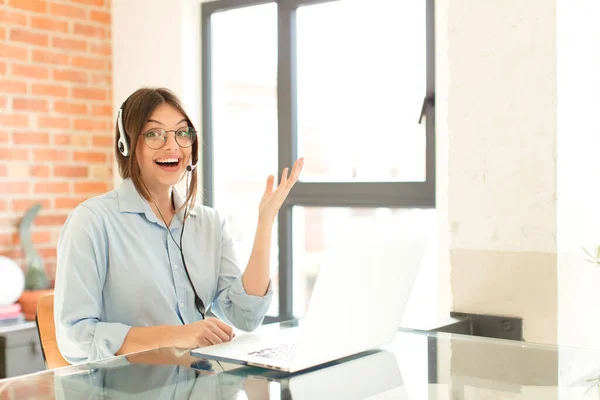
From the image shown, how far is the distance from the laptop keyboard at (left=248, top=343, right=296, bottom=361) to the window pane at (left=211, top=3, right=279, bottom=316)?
2136 millimetres

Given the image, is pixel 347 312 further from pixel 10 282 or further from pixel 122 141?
pixel 10 282

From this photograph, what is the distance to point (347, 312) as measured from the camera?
1422 millimetres

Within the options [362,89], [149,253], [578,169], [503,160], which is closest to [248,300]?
[149,253]

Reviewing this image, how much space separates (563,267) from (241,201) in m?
1.89

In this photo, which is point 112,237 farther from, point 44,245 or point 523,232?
point 44,245

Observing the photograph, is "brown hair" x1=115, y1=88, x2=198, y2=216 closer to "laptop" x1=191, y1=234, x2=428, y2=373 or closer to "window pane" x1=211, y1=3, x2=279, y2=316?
"laptop" x1=191, y1=234, x2=428, y2=373

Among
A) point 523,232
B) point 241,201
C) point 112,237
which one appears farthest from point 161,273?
point 241,201

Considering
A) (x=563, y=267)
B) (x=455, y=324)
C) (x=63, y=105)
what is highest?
(x=63, y=105)

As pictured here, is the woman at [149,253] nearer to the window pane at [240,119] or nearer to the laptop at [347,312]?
the laptop at [347,312]

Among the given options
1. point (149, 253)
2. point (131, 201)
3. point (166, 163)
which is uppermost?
point (166, 163)

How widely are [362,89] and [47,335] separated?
173 cm

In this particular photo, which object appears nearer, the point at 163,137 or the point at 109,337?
the point at 109,337

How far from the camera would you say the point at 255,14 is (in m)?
3.67

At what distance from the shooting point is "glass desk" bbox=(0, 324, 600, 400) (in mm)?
1209
